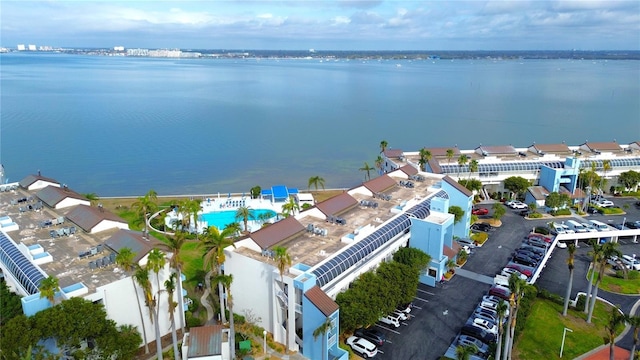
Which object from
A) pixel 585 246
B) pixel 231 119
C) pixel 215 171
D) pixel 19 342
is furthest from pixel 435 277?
pixel 231 119

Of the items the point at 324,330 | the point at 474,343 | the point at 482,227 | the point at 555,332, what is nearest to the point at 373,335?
the point at 324,330

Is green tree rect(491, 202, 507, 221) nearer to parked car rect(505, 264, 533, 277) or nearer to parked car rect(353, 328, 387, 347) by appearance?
parked car rect(505, 264, 533, 277)

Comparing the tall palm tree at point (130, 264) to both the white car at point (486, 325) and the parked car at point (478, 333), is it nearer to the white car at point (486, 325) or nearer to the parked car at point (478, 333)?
the parked car at point (478, 333)

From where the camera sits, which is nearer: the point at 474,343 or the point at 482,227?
the point at 474,343

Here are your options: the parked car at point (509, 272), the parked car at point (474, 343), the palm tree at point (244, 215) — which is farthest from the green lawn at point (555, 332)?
→ the palm tree at point (244, 215)

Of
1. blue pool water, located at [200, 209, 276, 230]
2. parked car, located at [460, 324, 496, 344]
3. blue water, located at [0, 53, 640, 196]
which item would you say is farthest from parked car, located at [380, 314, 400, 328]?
blue water, located at [0, 53, 640, 196]

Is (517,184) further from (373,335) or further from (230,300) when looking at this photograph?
(230,300)
